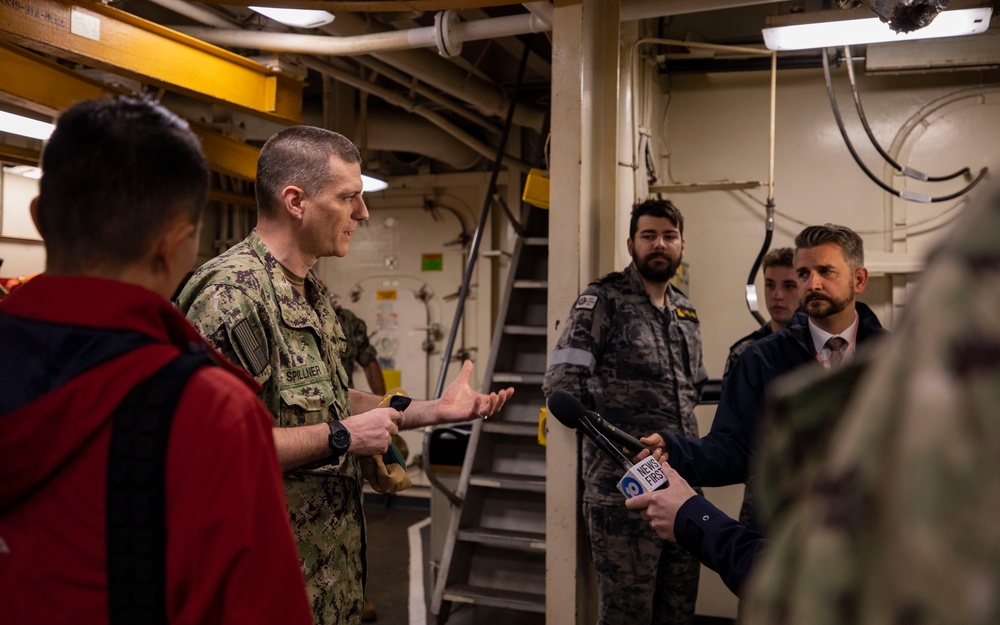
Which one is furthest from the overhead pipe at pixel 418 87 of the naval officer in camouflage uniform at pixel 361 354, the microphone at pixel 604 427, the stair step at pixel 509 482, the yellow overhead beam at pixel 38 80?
the microphone at pixel 604 427

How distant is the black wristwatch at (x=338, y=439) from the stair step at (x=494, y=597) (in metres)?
2.76

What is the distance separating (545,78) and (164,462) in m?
6.08

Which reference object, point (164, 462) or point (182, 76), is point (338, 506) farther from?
point (182, 76)

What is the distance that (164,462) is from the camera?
1.00m

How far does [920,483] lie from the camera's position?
1.55 feet

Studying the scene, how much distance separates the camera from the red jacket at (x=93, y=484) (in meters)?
0.98

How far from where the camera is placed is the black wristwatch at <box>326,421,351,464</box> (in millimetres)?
1956

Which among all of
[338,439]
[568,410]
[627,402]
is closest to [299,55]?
[627,402]

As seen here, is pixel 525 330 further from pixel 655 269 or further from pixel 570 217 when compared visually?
pixel 570 217

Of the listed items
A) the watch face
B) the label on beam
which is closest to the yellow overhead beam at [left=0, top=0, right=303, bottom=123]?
the label on beam

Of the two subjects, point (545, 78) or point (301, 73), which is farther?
point (545, 78)

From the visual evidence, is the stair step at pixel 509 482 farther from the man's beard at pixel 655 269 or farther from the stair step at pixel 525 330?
the man's beard at pixel 655 269

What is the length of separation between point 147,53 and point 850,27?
3.39 meters

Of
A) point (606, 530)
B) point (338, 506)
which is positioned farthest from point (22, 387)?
point (606, 530)
